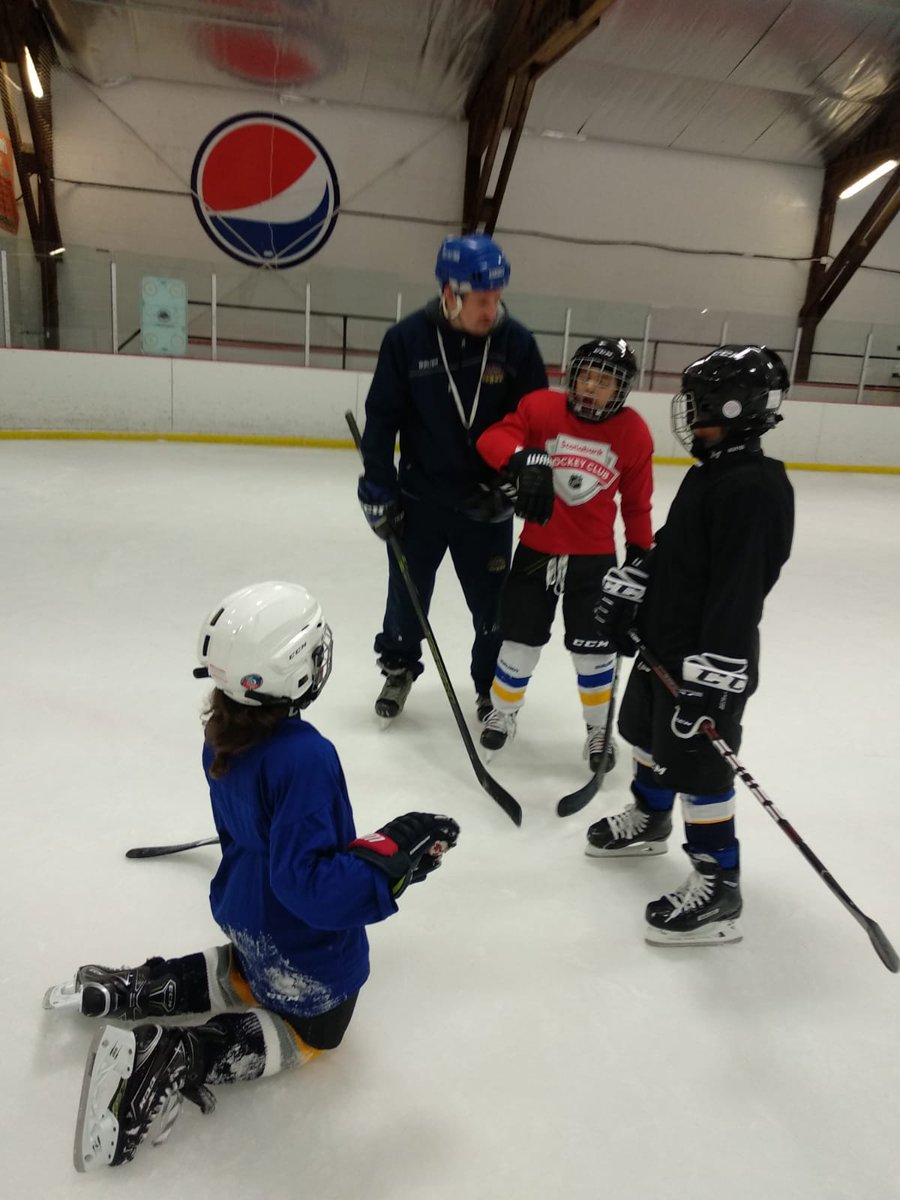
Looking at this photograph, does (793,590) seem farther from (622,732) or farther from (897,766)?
(622,732)

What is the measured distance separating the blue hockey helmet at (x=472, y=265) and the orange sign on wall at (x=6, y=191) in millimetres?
7685

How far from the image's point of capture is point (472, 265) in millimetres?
1896

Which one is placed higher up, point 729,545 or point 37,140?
point 37,140

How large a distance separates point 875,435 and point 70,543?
789 centimetres

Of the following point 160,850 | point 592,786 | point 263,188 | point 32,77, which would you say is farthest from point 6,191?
point 592,786

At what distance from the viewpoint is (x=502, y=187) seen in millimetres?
9070

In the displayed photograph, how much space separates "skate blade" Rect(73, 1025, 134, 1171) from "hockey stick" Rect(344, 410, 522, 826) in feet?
3.32

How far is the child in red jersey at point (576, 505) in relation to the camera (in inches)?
73.2

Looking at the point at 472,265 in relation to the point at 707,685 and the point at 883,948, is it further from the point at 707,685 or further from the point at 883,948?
the point at 883,948

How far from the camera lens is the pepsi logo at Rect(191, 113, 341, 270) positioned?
349 inches

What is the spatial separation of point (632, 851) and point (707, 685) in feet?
1.83

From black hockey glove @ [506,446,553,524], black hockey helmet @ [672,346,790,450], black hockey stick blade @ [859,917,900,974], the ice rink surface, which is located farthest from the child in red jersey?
black hockey stick blade @ [859,917,900,974]

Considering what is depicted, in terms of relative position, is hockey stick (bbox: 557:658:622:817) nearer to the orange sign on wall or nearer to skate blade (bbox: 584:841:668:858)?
skate blade (bbox: 584:841:668:858)

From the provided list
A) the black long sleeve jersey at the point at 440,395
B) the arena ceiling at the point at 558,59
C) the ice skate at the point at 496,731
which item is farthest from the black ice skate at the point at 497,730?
the arena ceiling at the point at 558,59
